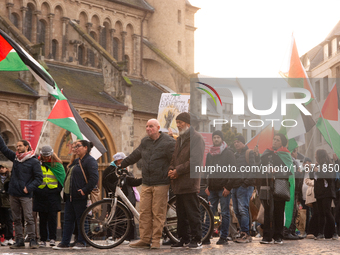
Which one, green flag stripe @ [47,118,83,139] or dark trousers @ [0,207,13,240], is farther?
green flag stripe @ [47,118,83,139]

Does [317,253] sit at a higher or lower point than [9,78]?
lower

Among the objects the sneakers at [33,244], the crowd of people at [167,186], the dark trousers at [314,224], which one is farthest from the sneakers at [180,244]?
the dark trousers at [314,224]

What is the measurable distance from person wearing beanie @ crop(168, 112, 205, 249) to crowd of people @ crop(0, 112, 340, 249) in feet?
0.05

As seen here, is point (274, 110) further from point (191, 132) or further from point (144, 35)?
point (144, 35)

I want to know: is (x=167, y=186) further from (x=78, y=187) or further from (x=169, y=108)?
(x=169, y=108)

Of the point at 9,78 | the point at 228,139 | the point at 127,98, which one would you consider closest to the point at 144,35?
the point at 127,98

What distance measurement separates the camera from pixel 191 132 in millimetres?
9203

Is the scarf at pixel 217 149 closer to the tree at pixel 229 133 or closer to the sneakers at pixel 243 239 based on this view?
the tree at pixel 229 133

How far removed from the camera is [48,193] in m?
10.5

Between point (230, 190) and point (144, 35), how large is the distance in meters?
28.4

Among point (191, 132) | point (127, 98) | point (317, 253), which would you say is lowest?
point (317, 253)

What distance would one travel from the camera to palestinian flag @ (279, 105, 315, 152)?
1197 centimetres

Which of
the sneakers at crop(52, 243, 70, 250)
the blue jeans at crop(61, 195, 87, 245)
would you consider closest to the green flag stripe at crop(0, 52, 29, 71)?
the blue jeans at crop(61, 195, 87, 245)

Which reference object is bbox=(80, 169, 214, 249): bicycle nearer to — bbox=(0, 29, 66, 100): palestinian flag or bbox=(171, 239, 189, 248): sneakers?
bbox=(171, 239, 189, 248): sneakers
